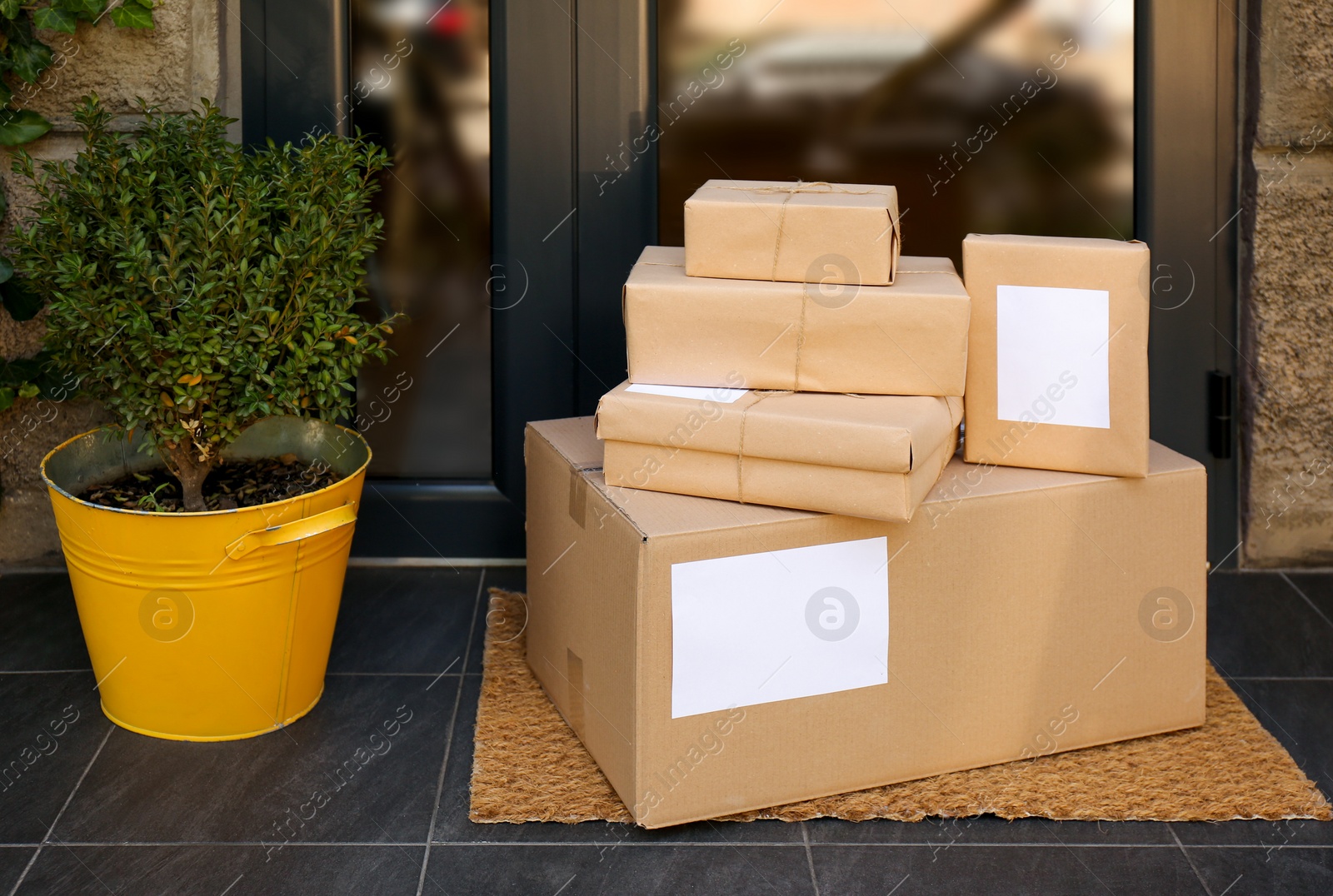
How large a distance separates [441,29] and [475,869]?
4.83 ft

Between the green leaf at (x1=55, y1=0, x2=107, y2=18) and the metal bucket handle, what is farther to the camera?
the green leaf at (x1=55, y1=0, x2=107, y2=18)

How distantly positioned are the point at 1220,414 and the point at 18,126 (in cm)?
218

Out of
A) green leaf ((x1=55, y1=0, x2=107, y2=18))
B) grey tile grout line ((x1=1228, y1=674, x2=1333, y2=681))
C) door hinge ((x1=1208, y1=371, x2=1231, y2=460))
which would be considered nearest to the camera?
grey tile grout line ((x1=1228, y1=674, x2=1333, y2=681))

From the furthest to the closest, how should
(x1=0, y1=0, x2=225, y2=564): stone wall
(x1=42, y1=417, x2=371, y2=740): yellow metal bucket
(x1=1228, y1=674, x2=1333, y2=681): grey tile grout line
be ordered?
1. (x1=0, y1=0, x2=225, y2=564): stone wall
2. (x1=1228, y1=674, x2=1333, y2=681): grey tile grout line
3. (x1=42, y1=417, x2=371, y2=740): yellow metal bucket

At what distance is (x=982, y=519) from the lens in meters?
1.60

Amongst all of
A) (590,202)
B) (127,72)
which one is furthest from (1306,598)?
(127,72)

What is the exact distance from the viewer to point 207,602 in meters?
1.68

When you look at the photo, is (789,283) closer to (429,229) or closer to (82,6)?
(429,229)

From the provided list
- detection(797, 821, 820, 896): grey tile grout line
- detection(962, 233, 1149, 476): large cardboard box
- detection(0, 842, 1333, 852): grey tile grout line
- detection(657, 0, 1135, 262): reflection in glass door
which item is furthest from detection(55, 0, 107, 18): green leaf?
detection(797, 821, 820, 896): grey tile grout line

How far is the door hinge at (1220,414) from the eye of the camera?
229cm

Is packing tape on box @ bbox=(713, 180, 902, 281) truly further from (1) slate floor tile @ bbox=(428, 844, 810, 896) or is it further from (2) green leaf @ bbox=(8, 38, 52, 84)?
(2) green leaf @ bbox=(8, 38, 52, 84)


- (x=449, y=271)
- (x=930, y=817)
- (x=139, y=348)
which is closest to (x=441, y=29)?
(x=449, y=271)

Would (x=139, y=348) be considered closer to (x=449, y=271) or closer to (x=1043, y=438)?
(x=449, y=271)

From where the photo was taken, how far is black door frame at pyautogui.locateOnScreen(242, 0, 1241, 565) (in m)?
2.20
